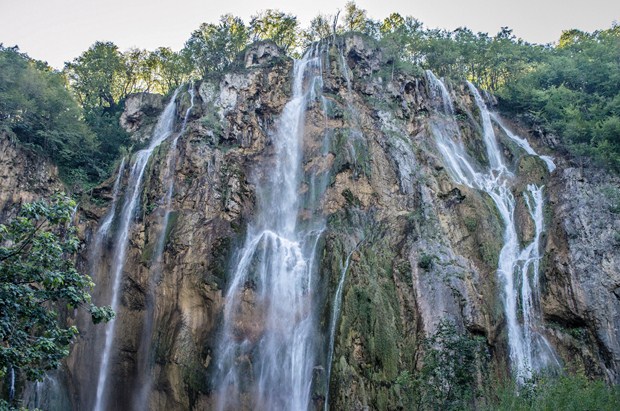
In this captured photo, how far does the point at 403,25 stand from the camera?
136ft

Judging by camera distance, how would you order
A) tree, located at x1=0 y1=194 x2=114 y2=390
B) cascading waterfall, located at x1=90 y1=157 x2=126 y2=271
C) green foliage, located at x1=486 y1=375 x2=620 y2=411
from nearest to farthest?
tree, located at x1=0 y1=194 x2=114 y2=390 < green foliage, located at x1=486 y1=375 x2=620 y2=411 < cascading waterfall, located at x1=90 y1=157 x2=126 y2=271

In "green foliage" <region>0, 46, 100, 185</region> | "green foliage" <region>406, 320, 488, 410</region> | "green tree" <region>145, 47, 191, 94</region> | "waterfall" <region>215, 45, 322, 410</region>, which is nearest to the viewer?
"green foliage" <region>406, 320, 488, 410</region>

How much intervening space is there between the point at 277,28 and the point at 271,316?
94.5 feet

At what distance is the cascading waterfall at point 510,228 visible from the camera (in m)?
18.0

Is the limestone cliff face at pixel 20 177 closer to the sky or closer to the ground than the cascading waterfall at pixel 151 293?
closer to the sky

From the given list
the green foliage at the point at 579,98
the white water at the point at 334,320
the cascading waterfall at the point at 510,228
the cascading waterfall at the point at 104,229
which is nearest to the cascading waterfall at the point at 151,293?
the cascading waterfall at the point at 104,229

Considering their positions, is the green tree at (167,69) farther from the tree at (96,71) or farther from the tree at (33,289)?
the tree at (33,289)

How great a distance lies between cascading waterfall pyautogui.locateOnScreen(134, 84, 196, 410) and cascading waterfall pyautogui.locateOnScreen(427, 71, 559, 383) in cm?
1567

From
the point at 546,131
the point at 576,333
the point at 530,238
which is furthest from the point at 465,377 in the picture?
the point at 546,131

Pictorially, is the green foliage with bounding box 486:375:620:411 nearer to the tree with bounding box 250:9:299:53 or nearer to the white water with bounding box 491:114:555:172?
the white water with bounding box 491:114:555:172

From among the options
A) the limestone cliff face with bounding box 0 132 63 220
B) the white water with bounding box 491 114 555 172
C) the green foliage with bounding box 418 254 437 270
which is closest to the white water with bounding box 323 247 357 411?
the green foliage with bounding box 418 254 437 270

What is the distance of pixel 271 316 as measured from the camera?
20547 millimetres

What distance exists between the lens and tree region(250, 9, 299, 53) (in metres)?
40.4

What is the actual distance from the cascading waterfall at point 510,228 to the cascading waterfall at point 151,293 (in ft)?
51.4
